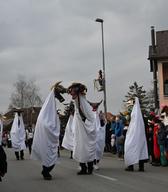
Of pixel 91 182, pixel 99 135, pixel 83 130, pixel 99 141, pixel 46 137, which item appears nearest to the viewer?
pixel 91 182

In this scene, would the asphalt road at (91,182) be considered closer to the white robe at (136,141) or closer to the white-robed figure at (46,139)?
the white-robed figure at (46,139)

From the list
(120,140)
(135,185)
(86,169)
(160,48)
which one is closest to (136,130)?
(86,169)

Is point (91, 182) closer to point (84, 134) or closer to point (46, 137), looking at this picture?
point (46, 137)

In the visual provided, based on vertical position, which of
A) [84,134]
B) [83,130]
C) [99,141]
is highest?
[83,130]

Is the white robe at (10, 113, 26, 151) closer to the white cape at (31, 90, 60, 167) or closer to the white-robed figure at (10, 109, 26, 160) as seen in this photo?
the white-robed figure at (10, 109, 26, 160)

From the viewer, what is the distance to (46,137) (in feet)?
42.8

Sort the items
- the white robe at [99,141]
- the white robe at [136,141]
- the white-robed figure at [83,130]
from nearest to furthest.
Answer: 1. the white-robed figure at [83,130]
2. the white robe at [136,141]
3. the white robe at [99,141]

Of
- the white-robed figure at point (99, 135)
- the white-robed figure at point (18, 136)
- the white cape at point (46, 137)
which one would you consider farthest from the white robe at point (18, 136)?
the white cape at point (46, 137)

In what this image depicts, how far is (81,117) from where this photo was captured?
1405 centimetres

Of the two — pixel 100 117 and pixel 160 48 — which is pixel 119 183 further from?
pixel 160 48

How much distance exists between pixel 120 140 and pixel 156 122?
357 centimetres

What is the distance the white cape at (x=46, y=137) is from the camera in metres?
13.0

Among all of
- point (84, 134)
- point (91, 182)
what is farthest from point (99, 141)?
point (91, 182)

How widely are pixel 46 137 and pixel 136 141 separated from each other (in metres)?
3.49
